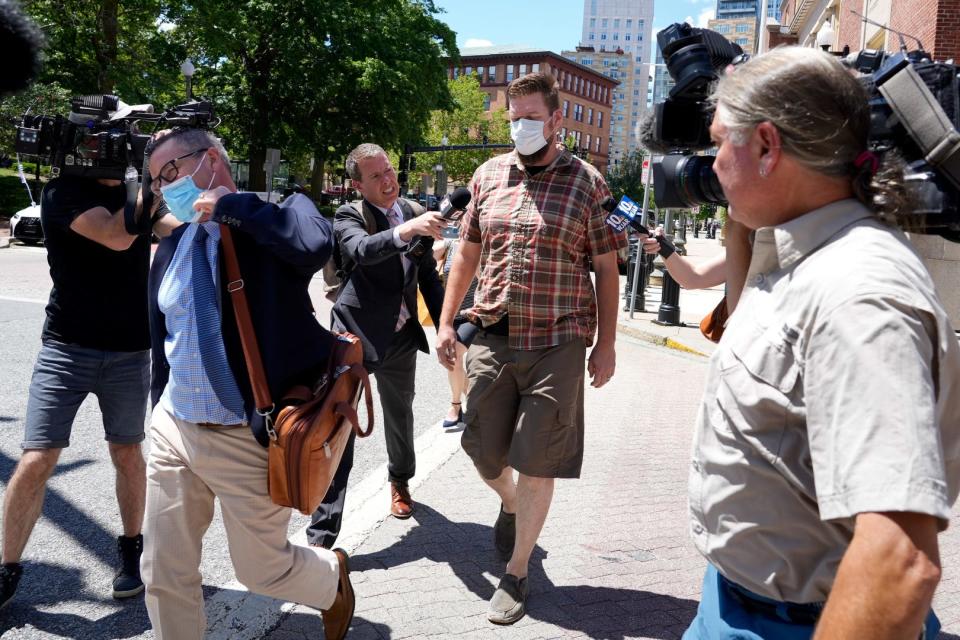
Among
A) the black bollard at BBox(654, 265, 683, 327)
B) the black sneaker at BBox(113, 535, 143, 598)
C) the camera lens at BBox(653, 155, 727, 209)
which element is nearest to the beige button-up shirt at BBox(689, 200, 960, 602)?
the camera lens at BBox(653, 155, 727, 209)

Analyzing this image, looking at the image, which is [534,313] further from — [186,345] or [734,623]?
[734,623]

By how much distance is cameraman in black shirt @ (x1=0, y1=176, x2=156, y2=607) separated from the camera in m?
3.40

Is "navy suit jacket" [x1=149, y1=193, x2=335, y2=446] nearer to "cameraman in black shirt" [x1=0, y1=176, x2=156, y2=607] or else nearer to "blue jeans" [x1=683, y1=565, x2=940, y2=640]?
"cameraman in black shirt" [x1=0, y1=176, x2=156, y2=607]

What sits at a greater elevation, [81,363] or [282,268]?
[282,268]

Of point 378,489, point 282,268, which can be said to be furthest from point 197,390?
point 378,489

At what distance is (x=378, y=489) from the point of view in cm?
515

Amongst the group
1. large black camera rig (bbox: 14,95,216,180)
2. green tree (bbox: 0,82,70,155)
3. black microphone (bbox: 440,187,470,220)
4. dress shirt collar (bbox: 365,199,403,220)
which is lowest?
dress shirt collar (bbox: 365,199,403,220)

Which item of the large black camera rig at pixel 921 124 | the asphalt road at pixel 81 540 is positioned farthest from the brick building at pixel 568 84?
the large black camera rig at pixel 921 124

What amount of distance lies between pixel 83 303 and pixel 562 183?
210cm

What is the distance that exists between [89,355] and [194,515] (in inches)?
43.3

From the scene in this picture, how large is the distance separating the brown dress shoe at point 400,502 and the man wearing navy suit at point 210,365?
71.6 inches

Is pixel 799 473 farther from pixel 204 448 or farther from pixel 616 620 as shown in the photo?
pixel 616 620

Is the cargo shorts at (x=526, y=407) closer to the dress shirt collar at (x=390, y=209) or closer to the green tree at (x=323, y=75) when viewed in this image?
the dress shirt collar at (x=390, y=209)

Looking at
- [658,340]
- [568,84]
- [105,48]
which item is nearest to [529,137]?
[658,340]
